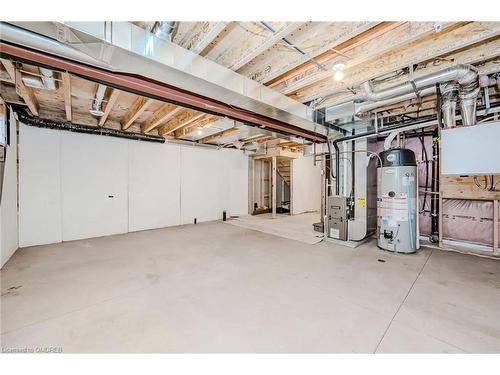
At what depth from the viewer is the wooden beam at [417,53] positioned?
5.55ft

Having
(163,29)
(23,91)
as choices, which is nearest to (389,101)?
(163,29)

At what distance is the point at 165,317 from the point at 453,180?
478cm

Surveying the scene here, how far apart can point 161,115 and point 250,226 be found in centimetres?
310

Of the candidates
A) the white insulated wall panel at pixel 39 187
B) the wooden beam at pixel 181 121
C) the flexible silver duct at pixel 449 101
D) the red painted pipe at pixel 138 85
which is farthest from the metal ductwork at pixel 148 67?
the white insulated wall panel at pixel 39 187

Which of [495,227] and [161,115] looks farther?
[161,115]

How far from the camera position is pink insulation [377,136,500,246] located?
3471mm

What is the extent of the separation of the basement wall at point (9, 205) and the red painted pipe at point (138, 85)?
7.22ft

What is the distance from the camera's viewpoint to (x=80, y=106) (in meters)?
3.59

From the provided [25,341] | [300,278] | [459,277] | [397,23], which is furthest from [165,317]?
[459,277]

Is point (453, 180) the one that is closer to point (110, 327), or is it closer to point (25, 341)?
point (110, 327)

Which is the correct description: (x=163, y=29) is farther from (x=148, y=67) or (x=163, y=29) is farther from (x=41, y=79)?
(x=41, y=79)

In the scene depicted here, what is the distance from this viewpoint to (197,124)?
13.7 ft

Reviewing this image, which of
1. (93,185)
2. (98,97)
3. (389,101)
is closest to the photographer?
A: (389,101)

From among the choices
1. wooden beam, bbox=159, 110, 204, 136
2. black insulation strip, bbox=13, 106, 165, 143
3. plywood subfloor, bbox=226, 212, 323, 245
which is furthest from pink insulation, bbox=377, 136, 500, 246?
black insulation strip, bbox=13, 106, 165, 143
